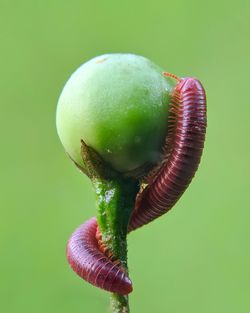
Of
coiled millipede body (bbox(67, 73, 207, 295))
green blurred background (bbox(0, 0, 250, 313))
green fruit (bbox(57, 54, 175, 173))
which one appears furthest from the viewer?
green blurred background (bbox(0, 0, 250, 313))

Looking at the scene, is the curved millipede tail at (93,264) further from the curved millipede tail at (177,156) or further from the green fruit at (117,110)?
the green fruit at (117,110)

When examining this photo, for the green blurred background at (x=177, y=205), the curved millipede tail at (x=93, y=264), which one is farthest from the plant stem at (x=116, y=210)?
the green blurred background at (x=177, y=205)

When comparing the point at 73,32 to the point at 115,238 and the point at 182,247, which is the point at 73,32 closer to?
the point at 182,247

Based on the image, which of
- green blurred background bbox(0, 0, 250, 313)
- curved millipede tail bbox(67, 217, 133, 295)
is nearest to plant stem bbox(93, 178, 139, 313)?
curved millipede tail bbox(67, 217, 133, 295)

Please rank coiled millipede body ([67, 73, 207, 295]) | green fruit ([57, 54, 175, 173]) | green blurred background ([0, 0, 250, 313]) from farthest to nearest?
green blurred background ([0, 0, 250, 313]) < coiled millipede body ([67, 73, 207, 295]) < green fruit ([57, 54, 175, 173])

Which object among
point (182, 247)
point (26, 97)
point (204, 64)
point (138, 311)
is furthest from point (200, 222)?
point (26, 97)

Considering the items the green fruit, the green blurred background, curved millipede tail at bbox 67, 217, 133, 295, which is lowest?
curved millipede tail at bbox 67, 217, 133, 295

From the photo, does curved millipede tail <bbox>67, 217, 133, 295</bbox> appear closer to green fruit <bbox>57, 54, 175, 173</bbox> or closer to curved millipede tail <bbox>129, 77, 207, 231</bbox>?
curved millipede tail <bbox>129, 77, 207, 231</bbox>

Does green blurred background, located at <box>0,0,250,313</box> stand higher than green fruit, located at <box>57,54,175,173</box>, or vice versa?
green blurred background, located at <box>0,0,250,313</box>

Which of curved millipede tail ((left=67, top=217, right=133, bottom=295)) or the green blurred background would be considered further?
the green blurred background

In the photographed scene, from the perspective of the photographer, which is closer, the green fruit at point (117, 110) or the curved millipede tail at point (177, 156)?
the green fruit at point (117, 110)
